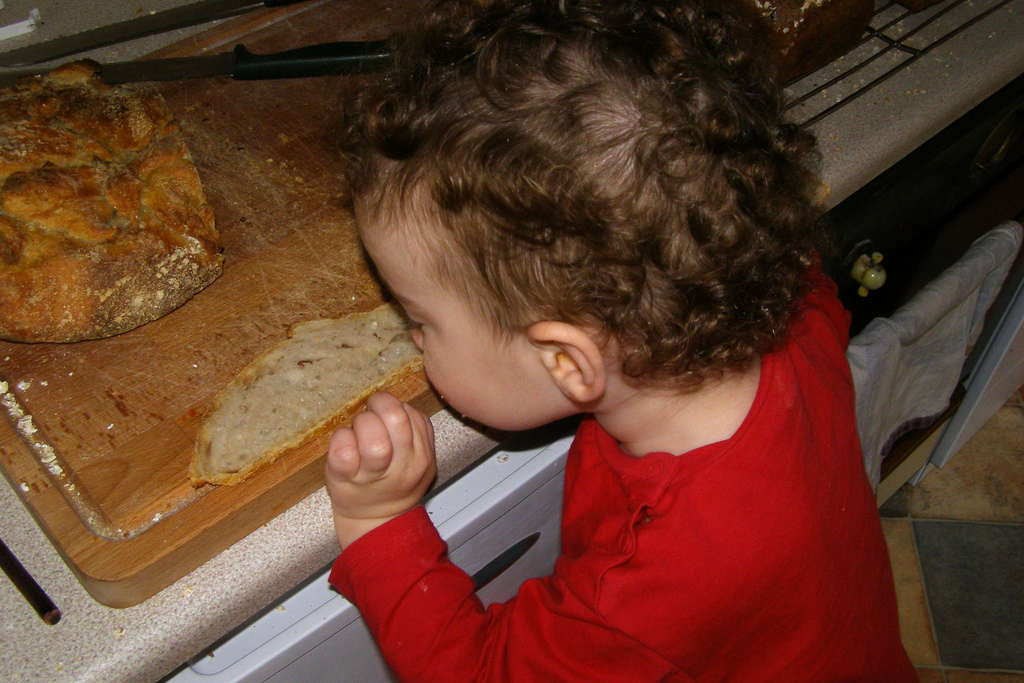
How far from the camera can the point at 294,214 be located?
3.14ft

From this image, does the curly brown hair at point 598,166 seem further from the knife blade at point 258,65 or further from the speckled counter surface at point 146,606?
the knife blade at point 258,65

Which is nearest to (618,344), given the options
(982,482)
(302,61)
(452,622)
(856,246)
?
(452,622)

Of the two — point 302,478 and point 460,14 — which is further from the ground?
point 460,14

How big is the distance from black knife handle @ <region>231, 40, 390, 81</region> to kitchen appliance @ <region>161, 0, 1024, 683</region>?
23.3 inches

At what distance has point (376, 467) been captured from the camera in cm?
71

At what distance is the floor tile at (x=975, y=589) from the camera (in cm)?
167

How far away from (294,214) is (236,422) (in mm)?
306

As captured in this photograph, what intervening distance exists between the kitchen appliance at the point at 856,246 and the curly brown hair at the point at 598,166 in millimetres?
268

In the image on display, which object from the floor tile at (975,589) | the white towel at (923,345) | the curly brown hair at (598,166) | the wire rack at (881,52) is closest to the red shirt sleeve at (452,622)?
the curly brown hair at (598,166)

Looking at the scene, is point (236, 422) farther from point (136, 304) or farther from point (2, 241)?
point (2, 241)

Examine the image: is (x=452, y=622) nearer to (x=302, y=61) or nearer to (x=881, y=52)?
(x=302, y=61)

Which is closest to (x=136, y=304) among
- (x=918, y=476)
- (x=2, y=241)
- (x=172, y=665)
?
(x=2, y=241)

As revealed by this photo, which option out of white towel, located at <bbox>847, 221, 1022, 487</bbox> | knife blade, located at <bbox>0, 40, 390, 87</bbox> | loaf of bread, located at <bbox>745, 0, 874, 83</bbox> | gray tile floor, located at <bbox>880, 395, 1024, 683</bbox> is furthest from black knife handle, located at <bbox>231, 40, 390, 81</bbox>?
gray tile floor, located at <bbox>880, 395, 1024, 683</bbox>

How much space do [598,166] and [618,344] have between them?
0.16m
